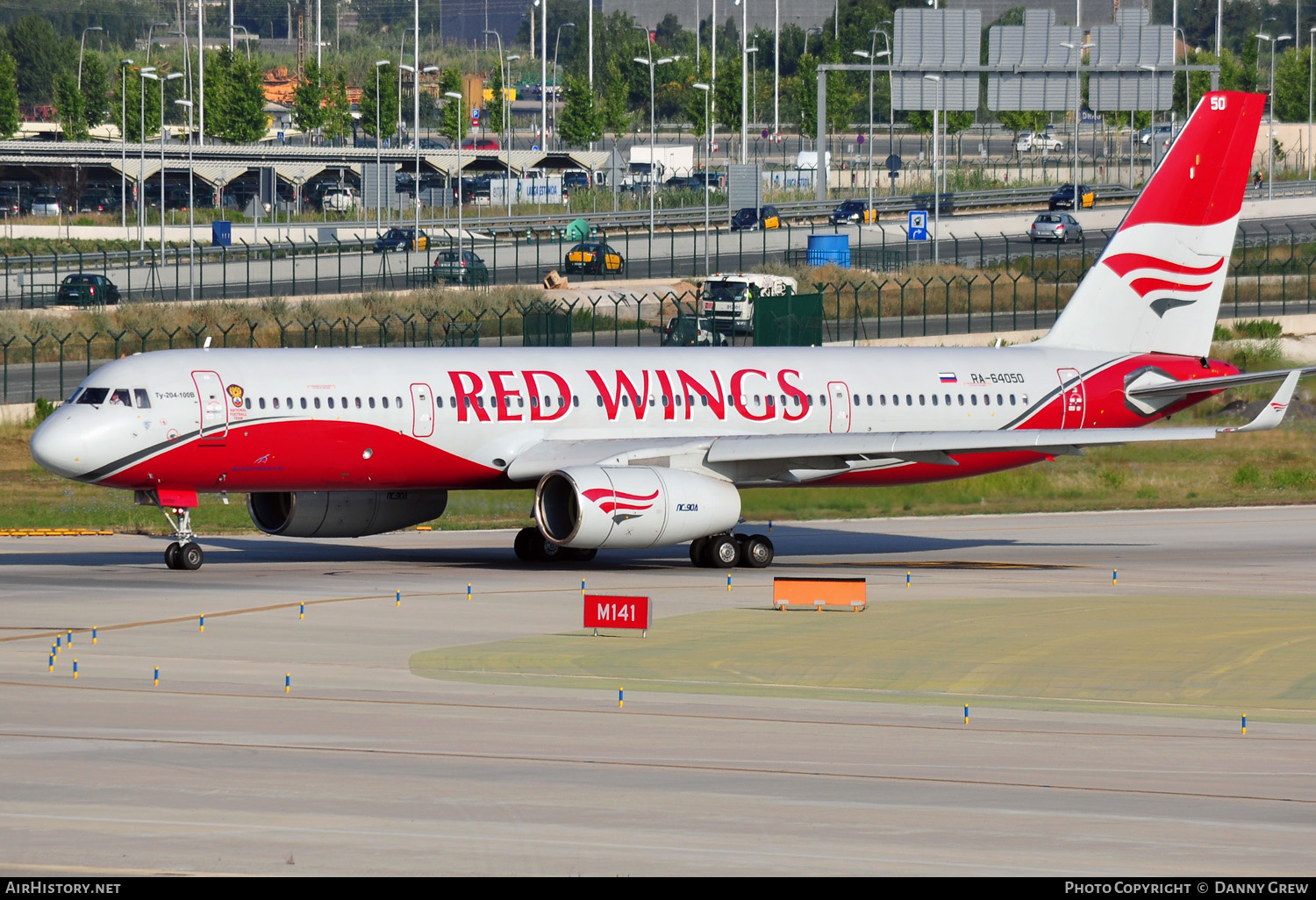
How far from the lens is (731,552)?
139ft

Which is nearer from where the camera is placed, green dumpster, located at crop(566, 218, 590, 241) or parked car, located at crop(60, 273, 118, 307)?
parked car, located at crop(60, 273, 118, 307)

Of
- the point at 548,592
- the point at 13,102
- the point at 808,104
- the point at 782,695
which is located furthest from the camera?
the point at 808,104

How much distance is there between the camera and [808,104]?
196 m

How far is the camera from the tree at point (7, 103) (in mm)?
181375

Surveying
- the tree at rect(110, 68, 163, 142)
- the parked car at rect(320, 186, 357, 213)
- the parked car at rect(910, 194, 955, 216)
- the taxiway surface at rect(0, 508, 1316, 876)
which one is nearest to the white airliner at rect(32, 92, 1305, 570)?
the taxiway surface at rect(0, 508, 1316, 876)

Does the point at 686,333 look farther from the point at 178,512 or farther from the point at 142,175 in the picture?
the point at 142,175

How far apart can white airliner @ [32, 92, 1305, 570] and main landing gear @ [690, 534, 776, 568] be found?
0.05 meters

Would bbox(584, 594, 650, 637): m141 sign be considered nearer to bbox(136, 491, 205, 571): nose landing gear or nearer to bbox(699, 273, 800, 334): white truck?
bbox(136, 491, 205, 571): nose landing gear

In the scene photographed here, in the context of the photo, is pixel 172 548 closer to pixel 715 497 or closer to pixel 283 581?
pixel 283 581

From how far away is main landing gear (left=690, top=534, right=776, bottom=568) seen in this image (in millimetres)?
42062

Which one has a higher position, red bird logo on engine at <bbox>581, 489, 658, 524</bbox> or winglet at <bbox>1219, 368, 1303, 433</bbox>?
winglet at <bbox>1219, 368, 1303, 433</bbox>
